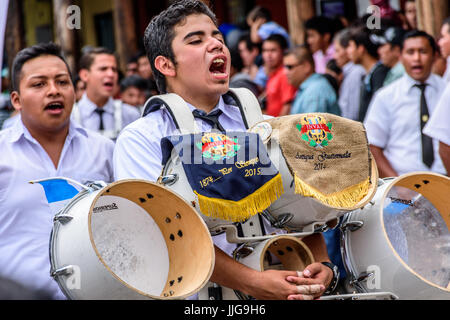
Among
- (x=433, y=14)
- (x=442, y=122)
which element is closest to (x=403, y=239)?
(x=442, y=122)

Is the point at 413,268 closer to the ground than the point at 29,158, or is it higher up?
closer to the ground

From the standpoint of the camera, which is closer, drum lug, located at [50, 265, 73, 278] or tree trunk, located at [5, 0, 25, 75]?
drum lug, located at [50, 265, 73, 278]

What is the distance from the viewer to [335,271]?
2.34m

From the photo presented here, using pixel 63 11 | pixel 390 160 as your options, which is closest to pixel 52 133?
pixel 390 160

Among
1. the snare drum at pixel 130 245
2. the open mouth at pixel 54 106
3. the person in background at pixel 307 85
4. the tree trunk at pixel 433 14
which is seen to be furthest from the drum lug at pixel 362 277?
the tree trunk at pixel 433 14

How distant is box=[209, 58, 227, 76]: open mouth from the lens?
2.53 meters

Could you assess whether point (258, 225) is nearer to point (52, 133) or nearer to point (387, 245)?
point (387, 245)

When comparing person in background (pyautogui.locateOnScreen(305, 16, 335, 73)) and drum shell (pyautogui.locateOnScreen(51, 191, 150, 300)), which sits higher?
person in background (pyautogui.locateOnScreen(305, 16, 335, 73))

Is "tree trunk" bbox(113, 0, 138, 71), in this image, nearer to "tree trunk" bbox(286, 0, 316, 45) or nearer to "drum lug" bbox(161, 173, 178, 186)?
"tree trunk" bbox(286, 0, 316, 45)

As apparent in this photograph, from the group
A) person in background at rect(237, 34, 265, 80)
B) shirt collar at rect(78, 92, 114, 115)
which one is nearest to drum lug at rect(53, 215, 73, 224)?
shirt collar at rect(78, 92, 114, 115)

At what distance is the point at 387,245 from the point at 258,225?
414mm

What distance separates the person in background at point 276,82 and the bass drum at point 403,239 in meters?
4.45

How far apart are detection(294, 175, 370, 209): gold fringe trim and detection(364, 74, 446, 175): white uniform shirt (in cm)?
312
